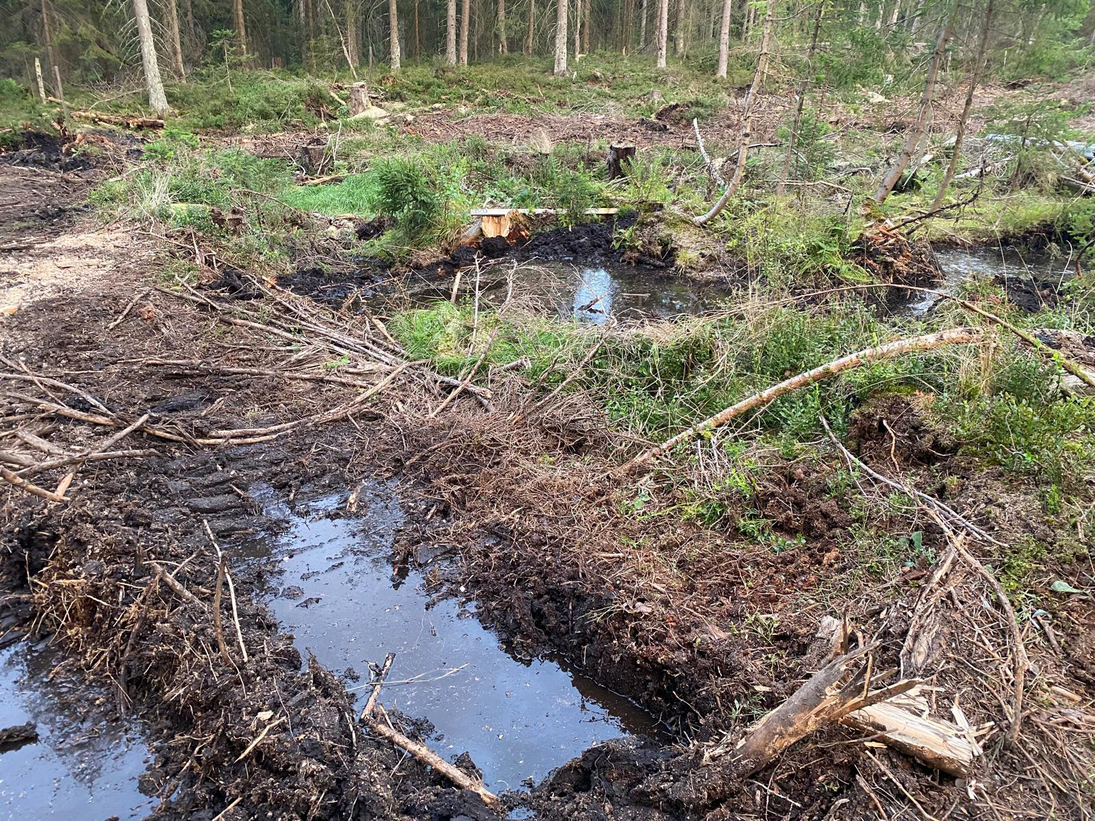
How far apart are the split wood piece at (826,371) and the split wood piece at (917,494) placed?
0.42 metres

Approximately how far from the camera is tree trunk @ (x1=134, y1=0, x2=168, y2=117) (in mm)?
19797

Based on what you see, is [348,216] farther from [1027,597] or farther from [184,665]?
[1027,597]

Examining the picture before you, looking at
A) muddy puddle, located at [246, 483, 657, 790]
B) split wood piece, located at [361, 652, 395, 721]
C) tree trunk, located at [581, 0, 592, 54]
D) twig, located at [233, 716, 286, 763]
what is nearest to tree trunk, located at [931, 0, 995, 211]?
muddy puddle, located at [246, 483, 657, 790]

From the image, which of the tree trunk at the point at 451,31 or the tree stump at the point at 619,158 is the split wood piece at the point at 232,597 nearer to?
the tree stump at the point at 619,158

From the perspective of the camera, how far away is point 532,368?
6715mm

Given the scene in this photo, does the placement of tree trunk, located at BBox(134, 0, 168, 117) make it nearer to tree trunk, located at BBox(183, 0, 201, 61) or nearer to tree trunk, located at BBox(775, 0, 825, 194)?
tree trunk, located at BBox(183, 0, 201, 61)

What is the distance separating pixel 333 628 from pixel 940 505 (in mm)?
3909

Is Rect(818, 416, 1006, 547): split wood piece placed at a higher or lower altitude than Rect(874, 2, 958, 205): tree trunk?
lower

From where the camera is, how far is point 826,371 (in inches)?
219

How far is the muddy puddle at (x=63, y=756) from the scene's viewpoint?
3.07 meters

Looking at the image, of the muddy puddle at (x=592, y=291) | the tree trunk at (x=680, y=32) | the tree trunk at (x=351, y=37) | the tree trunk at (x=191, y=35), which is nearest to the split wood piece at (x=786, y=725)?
the muddy puddle at (x=592, y=291)

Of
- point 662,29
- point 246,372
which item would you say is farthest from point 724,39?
point 246,372

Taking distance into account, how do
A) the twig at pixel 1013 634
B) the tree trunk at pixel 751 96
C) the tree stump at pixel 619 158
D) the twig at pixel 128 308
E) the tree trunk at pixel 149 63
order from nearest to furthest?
the twig at pixel 1013 634 → the twig at pixel 128 308 → the tree trunk at pixel 751 96 → the tree stump at pixel 619 158 → the tree trunk at pixel 149 63

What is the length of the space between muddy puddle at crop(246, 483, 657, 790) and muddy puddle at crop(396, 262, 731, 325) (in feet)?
14.7
